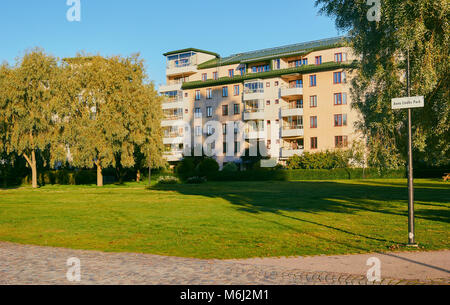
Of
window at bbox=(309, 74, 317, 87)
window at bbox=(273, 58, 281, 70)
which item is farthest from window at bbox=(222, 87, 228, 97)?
window at bbox=(309, 74, 317, 87)

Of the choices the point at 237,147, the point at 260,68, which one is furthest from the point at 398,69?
the point at 260,68

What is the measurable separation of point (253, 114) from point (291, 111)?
19.4 ft

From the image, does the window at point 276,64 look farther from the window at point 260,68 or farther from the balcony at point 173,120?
the balcony at point 173,120

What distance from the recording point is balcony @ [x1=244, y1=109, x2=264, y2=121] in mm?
65375

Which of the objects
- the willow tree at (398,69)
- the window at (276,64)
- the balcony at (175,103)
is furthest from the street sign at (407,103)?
the balcony at (175,103)

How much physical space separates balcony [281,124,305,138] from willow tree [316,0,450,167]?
142ft

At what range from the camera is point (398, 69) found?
16.7 meters

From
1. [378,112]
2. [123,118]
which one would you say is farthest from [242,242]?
[123,118]

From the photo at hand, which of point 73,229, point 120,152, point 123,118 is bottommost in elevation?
point 73,229

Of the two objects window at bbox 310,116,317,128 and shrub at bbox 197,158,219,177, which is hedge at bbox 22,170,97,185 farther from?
window at bbox 310,116,317,128

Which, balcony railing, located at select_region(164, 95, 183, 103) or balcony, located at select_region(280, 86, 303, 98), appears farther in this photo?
balcony railing, located at select_region(164, 95, 183, 103)
